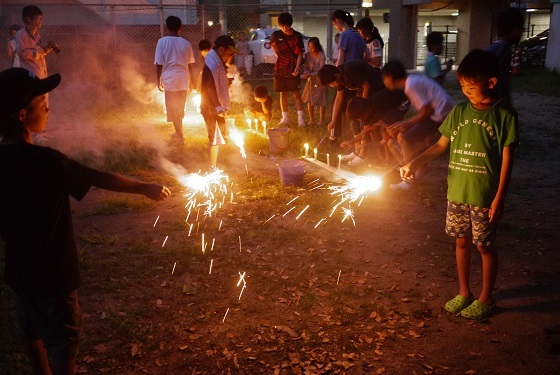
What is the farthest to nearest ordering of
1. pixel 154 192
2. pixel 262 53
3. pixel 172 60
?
1. pixel 262 53
2. pixel 172 60
3. pixel 154 192

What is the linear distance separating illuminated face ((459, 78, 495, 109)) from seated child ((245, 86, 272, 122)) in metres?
6.99

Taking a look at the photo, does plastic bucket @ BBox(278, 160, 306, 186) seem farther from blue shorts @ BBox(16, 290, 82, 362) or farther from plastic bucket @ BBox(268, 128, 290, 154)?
blue shorts @ BBox(16, 290, 82, 362)

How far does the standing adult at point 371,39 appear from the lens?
35.3ft

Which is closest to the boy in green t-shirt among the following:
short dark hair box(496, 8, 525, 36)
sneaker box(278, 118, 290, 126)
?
short dark hair box(496, 8, 525, 36)

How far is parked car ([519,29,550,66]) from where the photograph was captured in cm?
2216

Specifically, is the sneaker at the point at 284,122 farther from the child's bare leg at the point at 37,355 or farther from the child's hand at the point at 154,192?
the child's bare leg at the point at 37,355

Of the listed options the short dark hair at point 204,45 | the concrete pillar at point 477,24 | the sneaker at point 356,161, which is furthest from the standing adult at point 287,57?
the concrete pillar at point 477,24

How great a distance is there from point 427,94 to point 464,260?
2.93 meters

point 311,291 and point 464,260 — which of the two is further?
point 311,291

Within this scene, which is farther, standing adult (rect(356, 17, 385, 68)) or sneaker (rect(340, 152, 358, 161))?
standing adult (rect(356, 17, 385, 68))

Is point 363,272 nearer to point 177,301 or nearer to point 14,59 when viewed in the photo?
point 177,301

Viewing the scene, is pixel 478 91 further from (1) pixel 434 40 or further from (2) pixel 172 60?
(2) pixel 172 60

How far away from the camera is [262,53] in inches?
866

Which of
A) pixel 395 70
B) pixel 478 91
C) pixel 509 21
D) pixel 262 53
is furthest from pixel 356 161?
pixel 262 53
